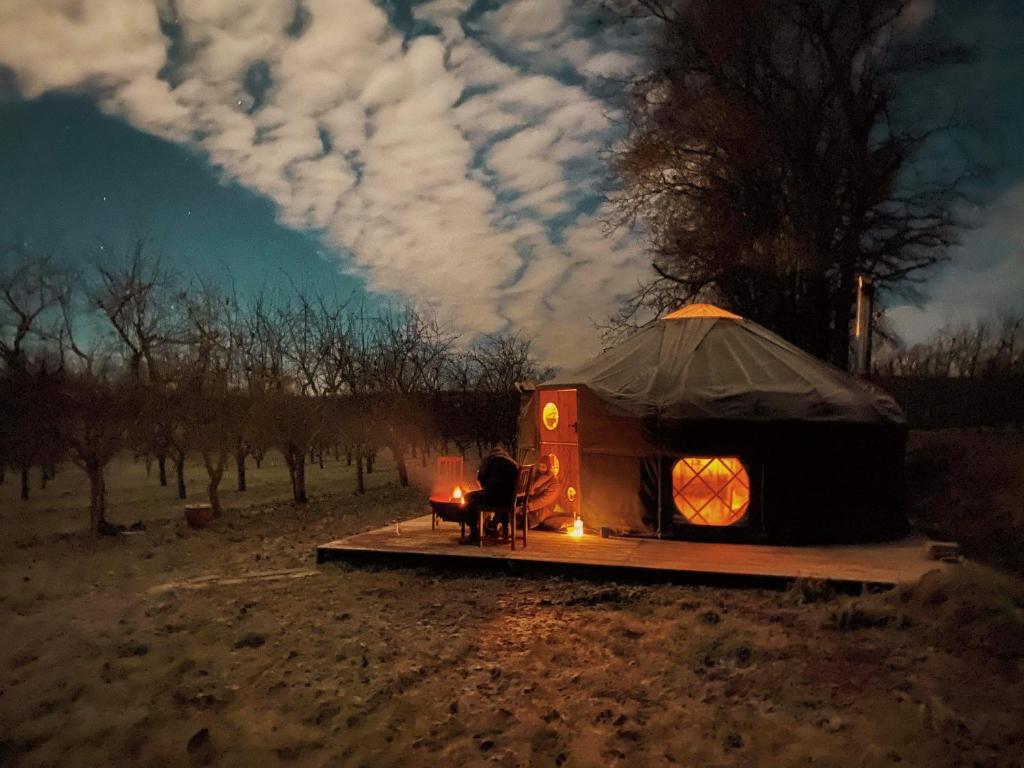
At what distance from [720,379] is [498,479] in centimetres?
254

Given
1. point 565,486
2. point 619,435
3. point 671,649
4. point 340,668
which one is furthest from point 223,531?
point 671,649

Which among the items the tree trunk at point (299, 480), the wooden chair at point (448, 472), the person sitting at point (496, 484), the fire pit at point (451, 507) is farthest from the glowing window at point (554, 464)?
the tree trunk at point (299, 480)

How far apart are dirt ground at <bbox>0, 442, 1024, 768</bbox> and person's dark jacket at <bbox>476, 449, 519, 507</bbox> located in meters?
0.74

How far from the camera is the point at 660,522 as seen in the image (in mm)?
7066

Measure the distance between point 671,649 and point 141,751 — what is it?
2.74 meters

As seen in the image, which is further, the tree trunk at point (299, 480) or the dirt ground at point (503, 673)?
the tree trunk at point (299, 480)

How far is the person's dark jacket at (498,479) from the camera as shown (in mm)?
6434

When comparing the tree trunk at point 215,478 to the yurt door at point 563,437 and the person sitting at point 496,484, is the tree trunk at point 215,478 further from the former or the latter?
the person sitting at point 496,484

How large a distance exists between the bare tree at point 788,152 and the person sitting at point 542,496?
17.8ft

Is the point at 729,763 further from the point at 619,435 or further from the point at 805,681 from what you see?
the point at 619,435

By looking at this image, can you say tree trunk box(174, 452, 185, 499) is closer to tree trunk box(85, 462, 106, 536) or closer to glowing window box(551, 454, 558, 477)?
tree trunk box(85, 462, 106, 536)

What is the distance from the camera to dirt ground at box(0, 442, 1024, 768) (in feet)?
10.4

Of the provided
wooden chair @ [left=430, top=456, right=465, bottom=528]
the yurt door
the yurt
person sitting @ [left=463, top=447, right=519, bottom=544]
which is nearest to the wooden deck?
the yurt

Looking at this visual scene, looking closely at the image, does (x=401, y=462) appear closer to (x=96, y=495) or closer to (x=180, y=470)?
(x=180, y=470)
